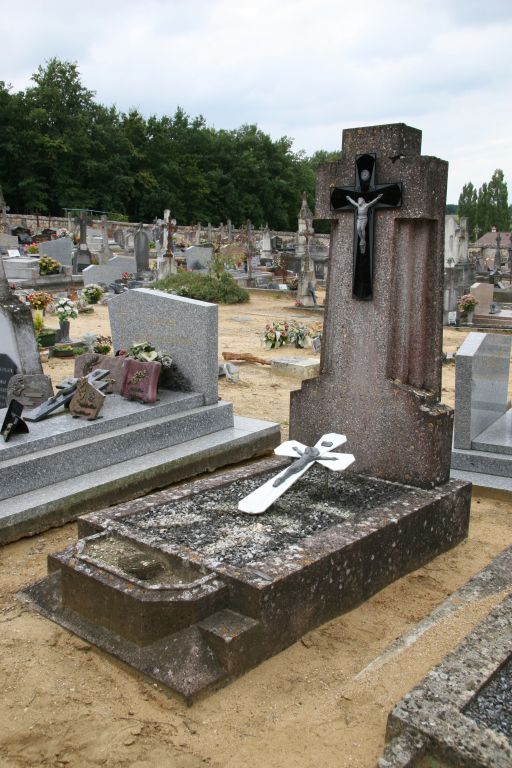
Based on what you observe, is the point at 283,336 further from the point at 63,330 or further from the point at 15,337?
the point at 15,337

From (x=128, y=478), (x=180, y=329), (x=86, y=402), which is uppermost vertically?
(x=180, y=329)

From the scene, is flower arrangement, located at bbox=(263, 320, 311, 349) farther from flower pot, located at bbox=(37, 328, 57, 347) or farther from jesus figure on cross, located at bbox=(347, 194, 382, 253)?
jesus figure on cross, located at bbox=(347, 194, 382, 253)

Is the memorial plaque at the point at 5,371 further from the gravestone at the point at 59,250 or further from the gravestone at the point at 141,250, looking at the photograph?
the gravestone at the point at 59,250

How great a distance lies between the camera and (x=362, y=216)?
511 centimetres

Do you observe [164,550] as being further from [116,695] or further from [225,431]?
[225,431]

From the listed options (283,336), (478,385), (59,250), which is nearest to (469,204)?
(59,250)

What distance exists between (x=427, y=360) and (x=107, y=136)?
51256 mm

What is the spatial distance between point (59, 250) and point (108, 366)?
1882cm

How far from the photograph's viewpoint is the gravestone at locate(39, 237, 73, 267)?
80.5 feet

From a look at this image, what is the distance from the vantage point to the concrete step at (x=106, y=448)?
18.1 feet

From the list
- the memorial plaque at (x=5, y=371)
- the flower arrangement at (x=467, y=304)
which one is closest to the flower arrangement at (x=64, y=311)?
the memorial plaque at (x=5, y=371)

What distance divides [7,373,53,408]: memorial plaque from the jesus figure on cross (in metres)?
3.49

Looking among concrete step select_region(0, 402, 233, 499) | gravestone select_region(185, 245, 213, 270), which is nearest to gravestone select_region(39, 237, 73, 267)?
gravestone select_region(185, 245, 213, 270)

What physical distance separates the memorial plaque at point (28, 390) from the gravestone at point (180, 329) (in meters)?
1.26
